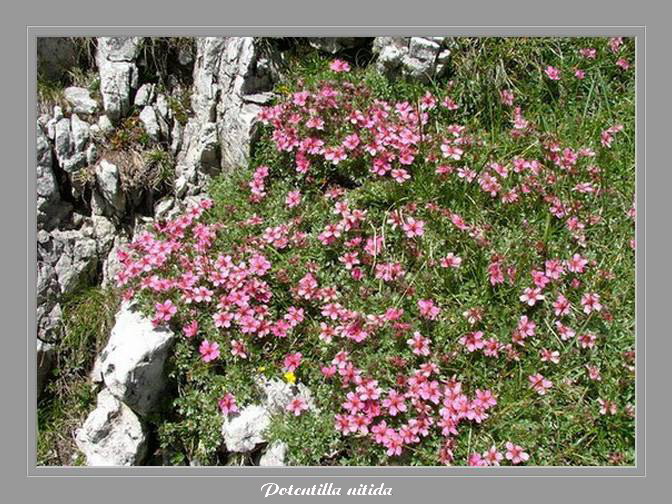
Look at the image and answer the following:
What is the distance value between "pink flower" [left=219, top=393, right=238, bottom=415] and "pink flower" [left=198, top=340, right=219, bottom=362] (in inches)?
12.0

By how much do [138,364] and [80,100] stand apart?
9.49 ft

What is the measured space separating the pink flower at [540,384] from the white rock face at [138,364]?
2.68m

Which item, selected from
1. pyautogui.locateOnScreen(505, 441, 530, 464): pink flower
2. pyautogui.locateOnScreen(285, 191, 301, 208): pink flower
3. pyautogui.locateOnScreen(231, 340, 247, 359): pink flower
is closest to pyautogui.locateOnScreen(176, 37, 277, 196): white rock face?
pyautogui.locateOnScreen(285, 191, 301, 208): pink flower

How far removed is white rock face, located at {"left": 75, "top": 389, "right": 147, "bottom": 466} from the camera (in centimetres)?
502

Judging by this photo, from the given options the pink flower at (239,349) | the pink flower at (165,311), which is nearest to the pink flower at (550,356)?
the pink flower at (239,349)

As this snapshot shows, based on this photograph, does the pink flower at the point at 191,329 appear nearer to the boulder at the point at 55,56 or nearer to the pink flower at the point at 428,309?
the pink flower at the point at 428,309

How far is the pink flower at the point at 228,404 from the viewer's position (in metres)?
4.78

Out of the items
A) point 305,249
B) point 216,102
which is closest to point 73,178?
point 216,102

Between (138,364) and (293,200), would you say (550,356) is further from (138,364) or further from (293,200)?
(138,364)

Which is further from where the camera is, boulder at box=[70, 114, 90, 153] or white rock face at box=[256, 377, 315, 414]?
boulder at box=[70, 114, 90, 153]

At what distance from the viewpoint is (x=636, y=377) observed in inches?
181

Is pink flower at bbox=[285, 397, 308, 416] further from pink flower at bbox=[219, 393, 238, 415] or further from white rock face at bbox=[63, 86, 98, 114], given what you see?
white rock face at bbox=[63, 86, 98, 114]

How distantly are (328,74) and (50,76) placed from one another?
8.87 ft

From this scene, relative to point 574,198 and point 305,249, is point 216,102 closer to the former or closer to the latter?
point 305,249
